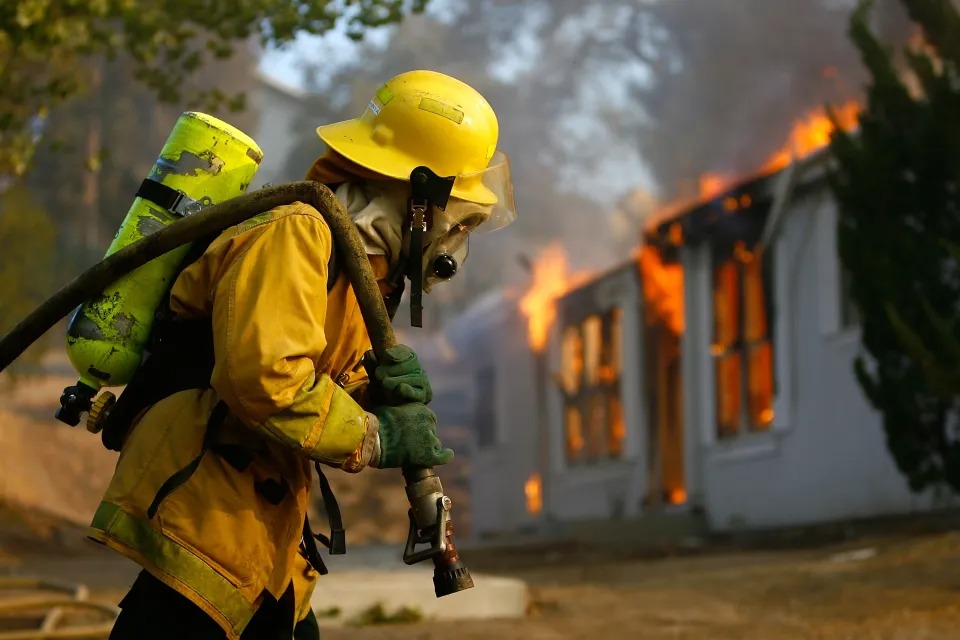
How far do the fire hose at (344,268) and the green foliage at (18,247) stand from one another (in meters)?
16.3

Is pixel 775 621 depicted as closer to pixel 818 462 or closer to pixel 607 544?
pixel 818 462

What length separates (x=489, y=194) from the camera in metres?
3.46

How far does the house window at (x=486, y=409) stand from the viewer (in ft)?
80.2

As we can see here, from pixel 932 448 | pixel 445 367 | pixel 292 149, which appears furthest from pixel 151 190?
pixel 292 149

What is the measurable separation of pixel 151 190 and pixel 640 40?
1374 inches

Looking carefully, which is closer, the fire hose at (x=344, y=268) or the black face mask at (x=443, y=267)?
the fire hose at (x=344, y=268)

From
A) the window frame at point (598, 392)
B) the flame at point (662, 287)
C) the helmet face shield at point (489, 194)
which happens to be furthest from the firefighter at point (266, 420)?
the window frame at point (598, 392)

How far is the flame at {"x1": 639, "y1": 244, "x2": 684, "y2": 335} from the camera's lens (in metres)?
16.7

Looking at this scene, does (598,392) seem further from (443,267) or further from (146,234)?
(146,234)

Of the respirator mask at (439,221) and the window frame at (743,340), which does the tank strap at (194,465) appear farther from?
the window frame at (743,340)

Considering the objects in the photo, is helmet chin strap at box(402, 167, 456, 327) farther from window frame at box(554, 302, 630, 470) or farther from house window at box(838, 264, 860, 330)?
window frame at box(554, 302, 630, 470)

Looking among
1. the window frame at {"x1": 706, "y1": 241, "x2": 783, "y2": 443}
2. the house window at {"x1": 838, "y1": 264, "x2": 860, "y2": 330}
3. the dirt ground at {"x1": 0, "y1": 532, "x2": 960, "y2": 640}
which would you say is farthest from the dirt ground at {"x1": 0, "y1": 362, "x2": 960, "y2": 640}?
the house window at {"x1": 838, "y1": 264, "x2": 860, "y2": 330}

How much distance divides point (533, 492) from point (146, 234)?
1983 cm

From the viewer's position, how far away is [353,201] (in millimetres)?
3236
